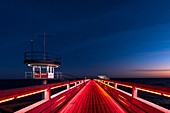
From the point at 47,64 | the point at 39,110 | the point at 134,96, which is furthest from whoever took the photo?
the point at 47,64

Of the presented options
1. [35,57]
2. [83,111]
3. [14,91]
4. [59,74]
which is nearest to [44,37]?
[35,57]

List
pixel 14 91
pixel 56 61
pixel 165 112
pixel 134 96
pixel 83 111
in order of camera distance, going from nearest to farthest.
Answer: pixel 14 91 < pixel 165 112 < pixel 134 96 < pixel 83 111 < pixel 56 61

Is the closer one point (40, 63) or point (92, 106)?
point (92, 106)

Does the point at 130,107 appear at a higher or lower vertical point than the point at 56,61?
lower

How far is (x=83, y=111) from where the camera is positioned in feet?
17.4

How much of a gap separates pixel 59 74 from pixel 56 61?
7.84 feet

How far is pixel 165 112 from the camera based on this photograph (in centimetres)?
300

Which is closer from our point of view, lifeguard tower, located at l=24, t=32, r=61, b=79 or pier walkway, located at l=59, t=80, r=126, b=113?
pier walkway, located at l=59, t=80, r=126, b=113

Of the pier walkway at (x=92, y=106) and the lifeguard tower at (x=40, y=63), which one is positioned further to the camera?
the lifeguard tower at (x=40, y=63)

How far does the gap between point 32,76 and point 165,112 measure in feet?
65.7

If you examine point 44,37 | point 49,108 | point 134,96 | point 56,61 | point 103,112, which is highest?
point 44,37

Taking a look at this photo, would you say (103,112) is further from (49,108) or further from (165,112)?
(165,112)

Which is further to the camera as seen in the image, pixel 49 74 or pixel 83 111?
pixel 49 74

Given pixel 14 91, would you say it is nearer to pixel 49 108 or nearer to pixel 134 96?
pixel 49 108
